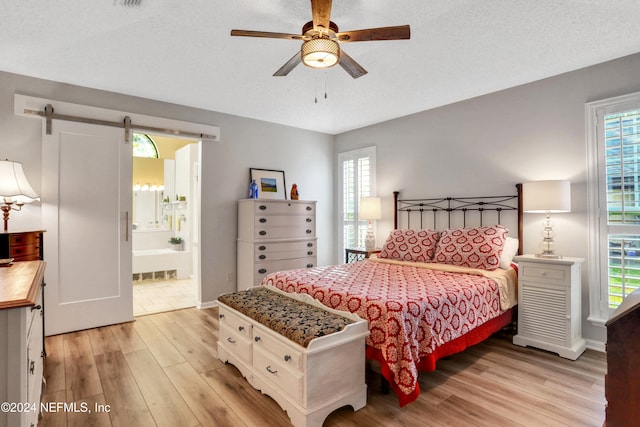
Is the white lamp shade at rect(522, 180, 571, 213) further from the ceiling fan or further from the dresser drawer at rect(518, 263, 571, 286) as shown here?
the ceiling fan

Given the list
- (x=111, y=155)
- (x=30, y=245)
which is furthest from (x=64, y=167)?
(x=30, y=245)

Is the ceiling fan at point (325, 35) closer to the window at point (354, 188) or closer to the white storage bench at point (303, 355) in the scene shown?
the white storage bench at point (303, 355)

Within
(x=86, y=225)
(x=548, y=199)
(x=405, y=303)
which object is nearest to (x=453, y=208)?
(x=548, y=199)

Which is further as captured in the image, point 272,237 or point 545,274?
point 272,237

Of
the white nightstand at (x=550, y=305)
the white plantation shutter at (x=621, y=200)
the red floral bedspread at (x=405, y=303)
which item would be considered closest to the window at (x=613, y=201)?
the white plantation shutter at (x=621, y=200)

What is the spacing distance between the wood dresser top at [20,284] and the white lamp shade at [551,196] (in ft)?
11.5

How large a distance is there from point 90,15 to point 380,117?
3.48 meters

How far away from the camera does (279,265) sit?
446 cm

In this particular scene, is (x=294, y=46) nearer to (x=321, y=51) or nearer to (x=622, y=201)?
(x=321, y=51)

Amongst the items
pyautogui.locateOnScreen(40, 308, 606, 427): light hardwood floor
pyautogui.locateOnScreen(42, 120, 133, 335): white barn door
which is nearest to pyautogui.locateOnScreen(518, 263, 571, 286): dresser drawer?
pyautogui.locateOnScreen(40, 308, 606, 427): light hardwood floor

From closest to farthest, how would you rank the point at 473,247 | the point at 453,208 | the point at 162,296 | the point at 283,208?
the point at 473,247, the point at 453,208, the point at 283,208, the point at 162,296

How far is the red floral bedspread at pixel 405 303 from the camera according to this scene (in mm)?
2027

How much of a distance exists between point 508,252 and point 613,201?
3.09 ft

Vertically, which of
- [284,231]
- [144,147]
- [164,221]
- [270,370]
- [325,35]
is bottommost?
[270,370]
